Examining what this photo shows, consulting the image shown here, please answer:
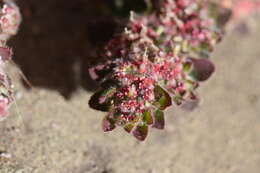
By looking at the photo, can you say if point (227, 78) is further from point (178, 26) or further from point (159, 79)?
point (159, 79)

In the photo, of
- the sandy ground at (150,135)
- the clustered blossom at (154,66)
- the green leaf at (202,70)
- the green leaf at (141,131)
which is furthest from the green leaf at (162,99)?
the sandy ground at (150,135)

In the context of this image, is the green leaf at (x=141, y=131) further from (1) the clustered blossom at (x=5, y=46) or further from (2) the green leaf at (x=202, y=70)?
(1) the clustered blossom at (x=5, y=46)

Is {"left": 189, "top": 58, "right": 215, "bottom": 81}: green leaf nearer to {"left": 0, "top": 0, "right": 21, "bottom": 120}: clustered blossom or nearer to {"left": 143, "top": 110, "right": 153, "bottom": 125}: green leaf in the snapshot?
{"left": 143, "top": 110, "right": 153, "bottom": 125}: green leaf

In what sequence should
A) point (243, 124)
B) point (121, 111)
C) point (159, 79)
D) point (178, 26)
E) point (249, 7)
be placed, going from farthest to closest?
point (249, 7) < point (243, 124) < point (178, 26) < point (159, 79) < point (121, 111)

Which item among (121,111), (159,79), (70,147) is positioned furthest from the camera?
(70,147)

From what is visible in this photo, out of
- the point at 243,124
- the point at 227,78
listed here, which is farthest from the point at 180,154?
the point at 227,78

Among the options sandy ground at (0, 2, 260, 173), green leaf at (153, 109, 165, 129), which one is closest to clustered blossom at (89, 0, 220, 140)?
green leaf at (153, 109, 165, 129)

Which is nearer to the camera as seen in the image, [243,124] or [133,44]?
[133,44]

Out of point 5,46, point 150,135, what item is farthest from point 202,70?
point 5,46
